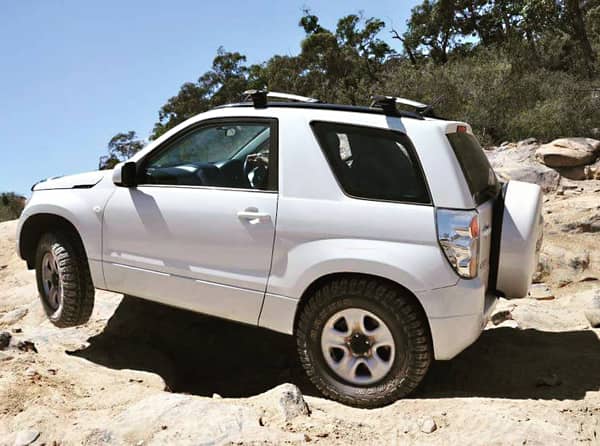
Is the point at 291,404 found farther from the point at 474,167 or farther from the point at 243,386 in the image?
the point at 474,167

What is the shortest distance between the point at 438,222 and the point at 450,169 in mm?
320

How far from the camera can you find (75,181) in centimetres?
510

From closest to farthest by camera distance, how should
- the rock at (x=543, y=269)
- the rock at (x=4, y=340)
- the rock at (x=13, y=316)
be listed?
the rock at (x=4, y=340)
the rock at (x=13, y=316)
the rock at (x=543, y=269)

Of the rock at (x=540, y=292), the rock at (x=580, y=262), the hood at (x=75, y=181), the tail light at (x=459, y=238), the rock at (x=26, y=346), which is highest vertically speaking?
the hood at (x=75, y=181)

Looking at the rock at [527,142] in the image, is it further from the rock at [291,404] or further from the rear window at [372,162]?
the rock at [291,404]

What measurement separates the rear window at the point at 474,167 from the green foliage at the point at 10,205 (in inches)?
801

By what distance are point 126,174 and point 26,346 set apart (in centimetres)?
152

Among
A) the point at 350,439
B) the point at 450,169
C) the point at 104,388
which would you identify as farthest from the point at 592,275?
the point at 104,388

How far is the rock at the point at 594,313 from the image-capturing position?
5394 millimetres

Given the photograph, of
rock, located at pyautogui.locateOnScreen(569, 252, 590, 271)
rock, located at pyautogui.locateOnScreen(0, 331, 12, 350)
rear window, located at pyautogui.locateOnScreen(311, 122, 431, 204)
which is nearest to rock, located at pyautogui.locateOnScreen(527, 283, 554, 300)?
rock, located at pyautogui.locateOnScreen(569, 252, 590, 271)

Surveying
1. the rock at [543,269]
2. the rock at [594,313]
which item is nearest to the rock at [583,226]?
the rock at [543,269]

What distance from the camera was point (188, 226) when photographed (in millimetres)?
4363

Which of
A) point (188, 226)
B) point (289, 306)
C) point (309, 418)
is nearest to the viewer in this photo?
point (309, 418)

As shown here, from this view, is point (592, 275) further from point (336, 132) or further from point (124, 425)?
point (124, 425)
